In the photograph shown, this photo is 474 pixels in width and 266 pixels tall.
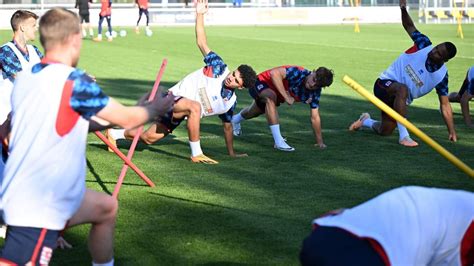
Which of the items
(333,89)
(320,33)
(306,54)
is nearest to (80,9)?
(320,33)

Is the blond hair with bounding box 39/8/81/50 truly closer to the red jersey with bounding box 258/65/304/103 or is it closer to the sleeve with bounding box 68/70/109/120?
the sleeve with bounding box 68/70/109/120

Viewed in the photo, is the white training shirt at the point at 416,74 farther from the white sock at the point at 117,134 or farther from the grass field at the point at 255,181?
the white sock at the point at 117,134

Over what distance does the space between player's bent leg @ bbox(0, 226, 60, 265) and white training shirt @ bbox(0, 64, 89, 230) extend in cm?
4

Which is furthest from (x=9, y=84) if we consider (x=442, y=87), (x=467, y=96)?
(x=467, y=96)

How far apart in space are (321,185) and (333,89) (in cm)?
949

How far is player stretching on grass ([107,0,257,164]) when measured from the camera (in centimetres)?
1094

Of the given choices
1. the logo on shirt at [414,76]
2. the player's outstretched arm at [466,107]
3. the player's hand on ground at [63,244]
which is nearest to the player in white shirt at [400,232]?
the player's hand on ground at [63,244]

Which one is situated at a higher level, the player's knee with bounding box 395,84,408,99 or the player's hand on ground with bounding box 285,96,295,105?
the player's hand on ground with bounding box 285,96,295,105

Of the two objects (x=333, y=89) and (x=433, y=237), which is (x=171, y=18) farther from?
(x=433, y=237)

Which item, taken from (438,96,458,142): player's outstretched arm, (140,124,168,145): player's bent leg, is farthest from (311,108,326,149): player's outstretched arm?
(140,124,168,145): player's bent leg

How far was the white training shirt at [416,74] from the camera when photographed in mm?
12586

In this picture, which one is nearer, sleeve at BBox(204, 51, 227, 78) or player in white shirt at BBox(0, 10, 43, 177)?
player in white shirt at BBox(0, 10, 43, 177)

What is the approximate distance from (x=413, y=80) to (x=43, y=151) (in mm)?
8502

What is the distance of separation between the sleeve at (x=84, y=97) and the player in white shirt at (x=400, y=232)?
55.6 inches
